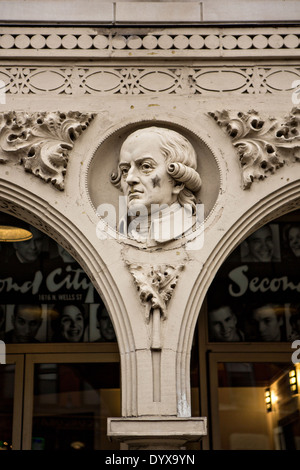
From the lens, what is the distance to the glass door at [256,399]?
8625 mm

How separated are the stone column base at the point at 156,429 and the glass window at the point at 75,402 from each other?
2767 millimetres

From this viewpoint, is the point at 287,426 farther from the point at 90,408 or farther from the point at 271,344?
the point at 90,408

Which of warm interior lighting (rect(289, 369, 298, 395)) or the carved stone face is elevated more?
the carved stone face

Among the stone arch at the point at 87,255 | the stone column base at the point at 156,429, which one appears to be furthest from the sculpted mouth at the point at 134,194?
the stone column base at the point at 156,429

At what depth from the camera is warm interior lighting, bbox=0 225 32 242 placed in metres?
8.57

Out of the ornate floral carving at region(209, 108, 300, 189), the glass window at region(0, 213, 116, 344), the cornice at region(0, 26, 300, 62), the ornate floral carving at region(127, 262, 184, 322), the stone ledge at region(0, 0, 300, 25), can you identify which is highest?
the stone ledge at region(0, 0, 300, 25)

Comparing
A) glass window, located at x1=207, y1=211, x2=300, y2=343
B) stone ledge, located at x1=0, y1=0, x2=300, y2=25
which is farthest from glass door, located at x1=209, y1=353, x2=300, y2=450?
stone ledge, located at x1=0, y1=0, x2=300, y2=25

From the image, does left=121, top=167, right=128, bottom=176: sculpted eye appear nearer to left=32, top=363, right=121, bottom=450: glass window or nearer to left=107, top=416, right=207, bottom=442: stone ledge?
left=107, top=416, right=207, bottom=442: stone ledge

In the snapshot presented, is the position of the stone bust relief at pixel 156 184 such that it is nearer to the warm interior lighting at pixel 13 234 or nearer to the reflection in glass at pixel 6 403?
the warm interior lighting at pixel 13 234

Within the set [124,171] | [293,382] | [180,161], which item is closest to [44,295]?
[124,171]

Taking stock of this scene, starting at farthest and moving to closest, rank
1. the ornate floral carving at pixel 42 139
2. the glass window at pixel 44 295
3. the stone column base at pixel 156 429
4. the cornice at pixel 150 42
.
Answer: the glass window at pixel 44 295 → the cornice at pixel 150 42 → the ornate floral carving at pixel 42 139 → the stone column base at pixel 156 429

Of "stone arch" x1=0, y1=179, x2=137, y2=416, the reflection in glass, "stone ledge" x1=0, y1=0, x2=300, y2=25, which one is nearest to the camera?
"stone arch" x1=0, y1=179, x2=137, y2=416

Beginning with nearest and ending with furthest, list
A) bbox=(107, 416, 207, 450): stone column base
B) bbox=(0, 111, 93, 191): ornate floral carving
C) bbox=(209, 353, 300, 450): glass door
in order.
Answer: bbox=(107, 416, 207, 450): stone column base, bbox=(0, 111, 93, 191): ornate floral carving, bbox=(209, 353, 300, 450): glass door

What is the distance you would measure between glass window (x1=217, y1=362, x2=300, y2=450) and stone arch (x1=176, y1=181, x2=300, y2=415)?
8.33ft
